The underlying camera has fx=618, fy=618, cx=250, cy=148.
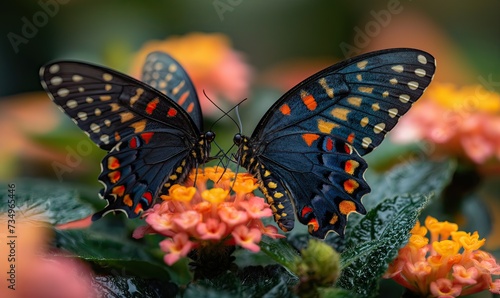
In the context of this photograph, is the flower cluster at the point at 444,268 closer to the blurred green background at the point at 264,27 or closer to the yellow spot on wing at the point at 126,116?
the yellow spot on wing at the point at 126,116

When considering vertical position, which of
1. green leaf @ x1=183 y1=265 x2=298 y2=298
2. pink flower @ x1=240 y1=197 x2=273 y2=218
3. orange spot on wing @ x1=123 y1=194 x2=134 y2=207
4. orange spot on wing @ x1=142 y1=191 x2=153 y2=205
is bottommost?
green leaf @ x1=183 y1=265 x2=298 y2=298

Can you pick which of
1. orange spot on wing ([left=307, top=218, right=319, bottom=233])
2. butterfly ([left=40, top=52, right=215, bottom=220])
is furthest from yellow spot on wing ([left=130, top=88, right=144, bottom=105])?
orange spot on wing ([left=307, top=218, right=319, bottom=233])

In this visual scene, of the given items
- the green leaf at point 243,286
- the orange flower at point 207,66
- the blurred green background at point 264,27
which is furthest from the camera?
the blurred green background at point 264,27

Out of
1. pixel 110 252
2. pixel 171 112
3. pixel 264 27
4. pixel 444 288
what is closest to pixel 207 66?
pixel 171 112

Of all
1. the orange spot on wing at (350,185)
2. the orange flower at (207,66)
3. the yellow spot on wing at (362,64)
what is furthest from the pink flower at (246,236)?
the orange flower at (207,66)

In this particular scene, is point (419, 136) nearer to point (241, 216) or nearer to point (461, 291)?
point (461, 291)

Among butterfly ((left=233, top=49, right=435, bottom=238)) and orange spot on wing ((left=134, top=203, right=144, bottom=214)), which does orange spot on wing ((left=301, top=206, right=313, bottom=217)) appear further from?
orange spot on wing ((left=134, top=203, right=144, bottom=214))

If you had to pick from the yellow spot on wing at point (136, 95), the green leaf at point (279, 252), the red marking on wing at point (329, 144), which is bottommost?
the green leaf at point (279, 252)
